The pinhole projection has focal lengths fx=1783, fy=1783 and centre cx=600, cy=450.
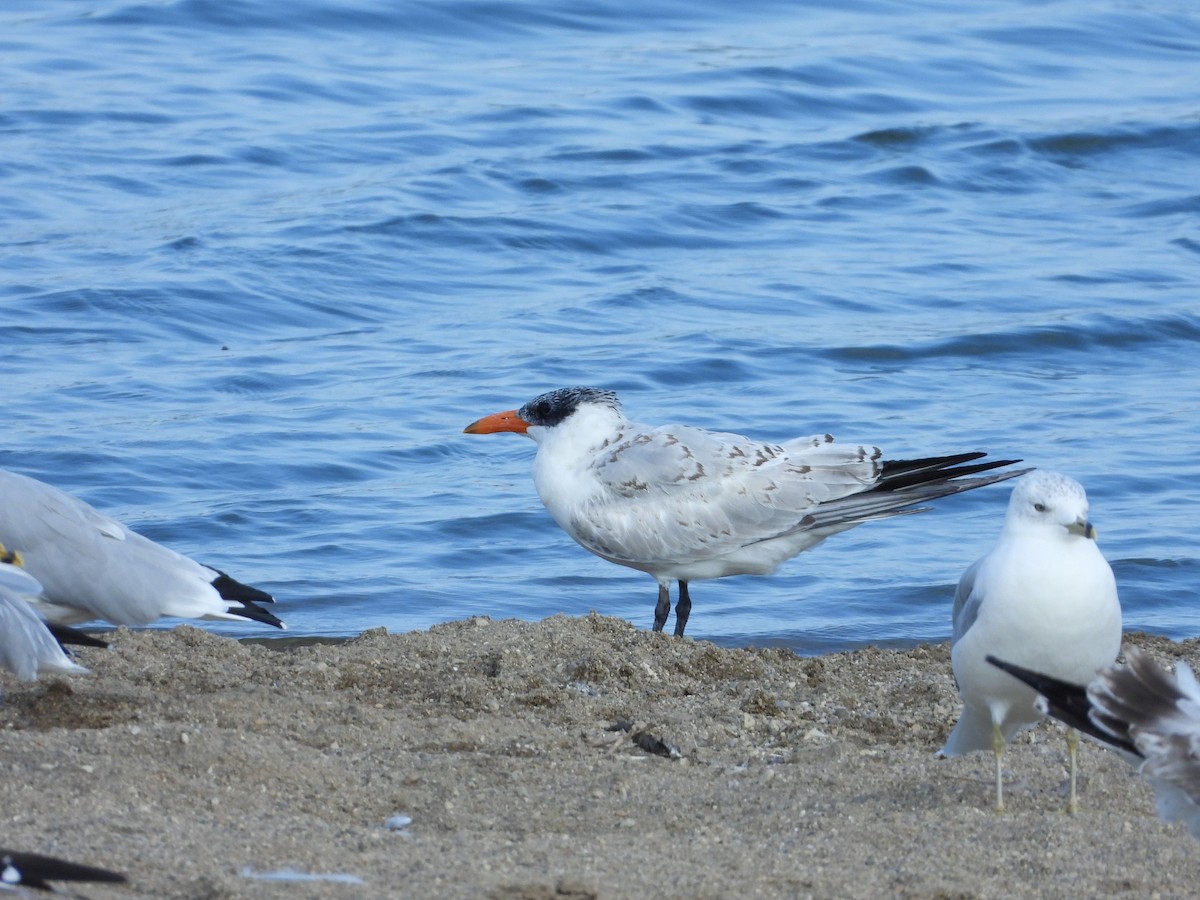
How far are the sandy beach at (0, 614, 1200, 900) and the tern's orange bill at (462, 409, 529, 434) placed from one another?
1555mm

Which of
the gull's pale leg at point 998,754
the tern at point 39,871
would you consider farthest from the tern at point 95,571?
the tern at point 39,871

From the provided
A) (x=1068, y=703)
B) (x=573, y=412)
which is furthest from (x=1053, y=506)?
(x=573, y=412)

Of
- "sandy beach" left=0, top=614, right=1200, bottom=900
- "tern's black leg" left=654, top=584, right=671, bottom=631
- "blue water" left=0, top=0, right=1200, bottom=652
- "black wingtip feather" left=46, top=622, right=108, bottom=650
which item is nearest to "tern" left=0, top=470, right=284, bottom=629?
"sandy beach" left=0, top=614, right=1200, bottom=900

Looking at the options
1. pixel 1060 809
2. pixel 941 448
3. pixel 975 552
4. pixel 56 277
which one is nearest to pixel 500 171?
pixel 56 277

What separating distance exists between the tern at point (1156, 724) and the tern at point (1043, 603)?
58cm

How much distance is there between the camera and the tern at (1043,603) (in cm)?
484

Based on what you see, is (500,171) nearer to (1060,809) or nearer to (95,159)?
(95,159)

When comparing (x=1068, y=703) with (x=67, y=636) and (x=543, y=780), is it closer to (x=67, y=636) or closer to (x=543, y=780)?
(x=543, y=780)

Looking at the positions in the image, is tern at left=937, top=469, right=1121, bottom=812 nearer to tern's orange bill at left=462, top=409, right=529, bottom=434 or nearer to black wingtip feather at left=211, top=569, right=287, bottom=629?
black wingtip feather at left=211, top=569, right=287, bottom=629

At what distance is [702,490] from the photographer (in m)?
7.68

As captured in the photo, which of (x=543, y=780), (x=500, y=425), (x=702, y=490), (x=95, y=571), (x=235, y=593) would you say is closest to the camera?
(x=543, y=780)

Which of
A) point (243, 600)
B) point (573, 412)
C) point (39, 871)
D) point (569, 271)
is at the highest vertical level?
point (39, 871)

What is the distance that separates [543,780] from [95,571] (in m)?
1.99

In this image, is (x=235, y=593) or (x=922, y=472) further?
(x=922, y=472)
